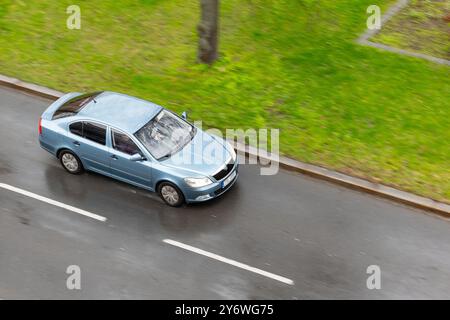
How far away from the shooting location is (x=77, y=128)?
496 inches

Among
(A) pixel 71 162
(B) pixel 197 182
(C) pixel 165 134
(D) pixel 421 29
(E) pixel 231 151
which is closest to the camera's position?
(B) pixel 197 182

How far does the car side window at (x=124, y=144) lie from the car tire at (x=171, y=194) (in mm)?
871

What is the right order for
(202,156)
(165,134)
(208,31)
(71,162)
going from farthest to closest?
(208,31) < (71,162) < (165,134) < (202,156)

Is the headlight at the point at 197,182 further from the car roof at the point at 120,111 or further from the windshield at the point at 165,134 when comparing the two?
the car roof at the point at 120,111

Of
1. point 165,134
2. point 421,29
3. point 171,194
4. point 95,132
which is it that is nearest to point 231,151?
point 165,134

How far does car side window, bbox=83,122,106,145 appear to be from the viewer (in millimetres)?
12352

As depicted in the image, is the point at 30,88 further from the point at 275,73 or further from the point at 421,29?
the point at 421,29

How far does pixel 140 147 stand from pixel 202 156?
1.28 m

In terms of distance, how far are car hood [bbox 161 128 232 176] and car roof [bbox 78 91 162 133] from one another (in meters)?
1.00

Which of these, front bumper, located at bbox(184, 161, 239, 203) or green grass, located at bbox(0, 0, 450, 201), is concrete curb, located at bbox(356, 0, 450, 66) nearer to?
Answer: green grass, located at bbox(0, 0, 450, 201)

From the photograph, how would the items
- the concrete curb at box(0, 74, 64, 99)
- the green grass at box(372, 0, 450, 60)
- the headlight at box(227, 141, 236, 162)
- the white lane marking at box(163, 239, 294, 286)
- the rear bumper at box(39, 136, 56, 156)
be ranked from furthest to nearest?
1. the green grass at box(372, 0, 450, 60)
2. the concrete curb at box(0, 74, 64, 99)
3. the rear bumper at box(39, 136, 56, 156)
4. the headlight at box(227, 141, 236, 162)
5. the white lane marking at box(163, 239, 294, 286)

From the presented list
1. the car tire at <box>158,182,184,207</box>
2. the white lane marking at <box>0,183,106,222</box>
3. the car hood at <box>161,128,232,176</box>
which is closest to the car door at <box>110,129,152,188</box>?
the car tire at <box>158,182,184,207</box>

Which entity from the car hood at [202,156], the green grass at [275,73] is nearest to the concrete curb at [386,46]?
the green grass at [275,73]
